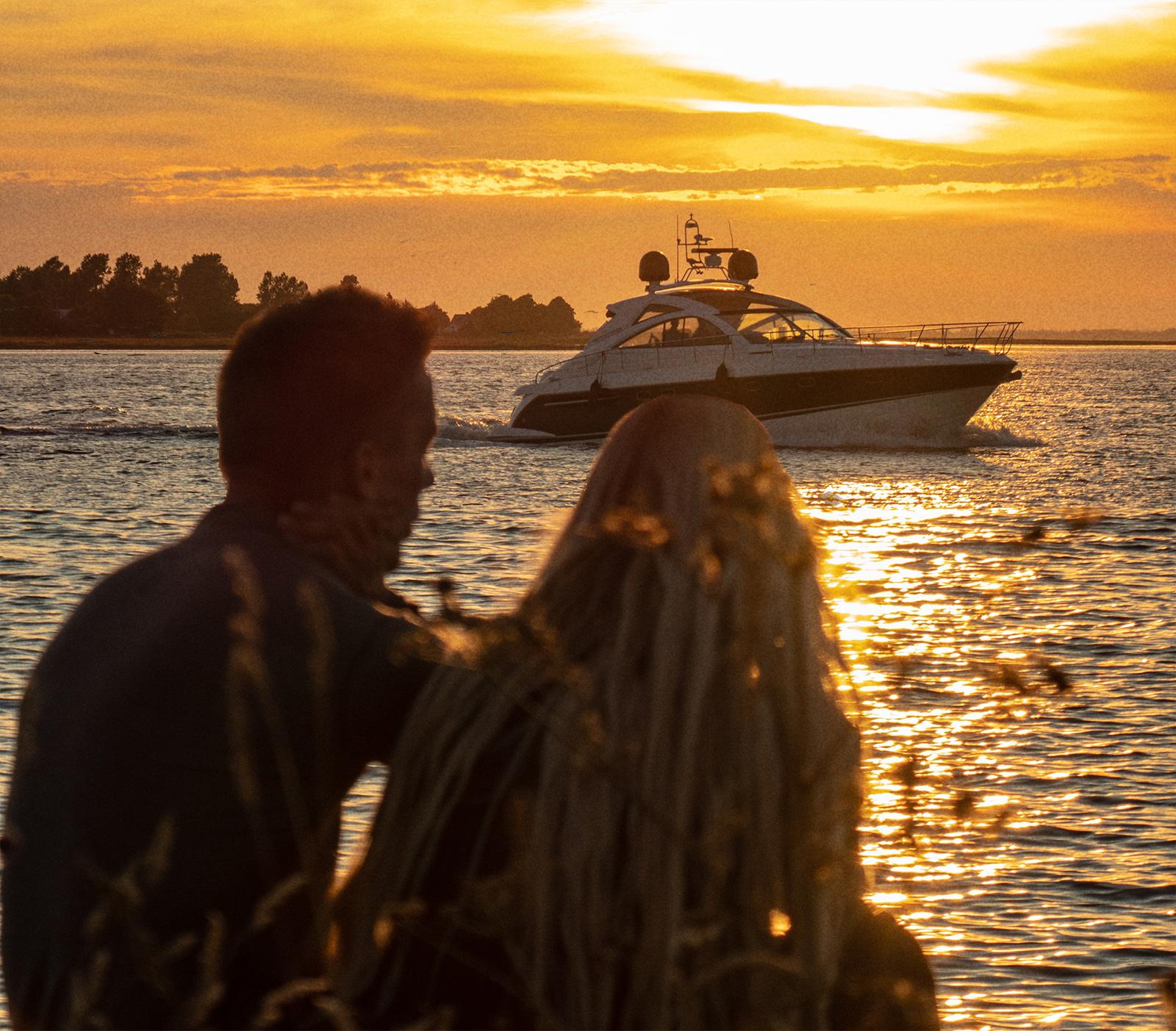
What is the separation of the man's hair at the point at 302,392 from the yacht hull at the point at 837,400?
91.1ft

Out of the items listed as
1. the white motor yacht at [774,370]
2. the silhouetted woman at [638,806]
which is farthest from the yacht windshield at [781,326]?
the silhouetted woman at [638,806]

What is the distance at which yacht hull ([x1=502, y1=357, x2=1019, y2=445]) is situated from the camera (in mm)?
31609

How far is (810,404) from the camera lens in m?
32.2

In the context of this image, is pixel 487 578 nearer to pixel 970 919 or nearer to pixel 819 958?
pixel 970 919

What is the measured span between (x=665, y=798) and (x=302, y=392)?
857 mm

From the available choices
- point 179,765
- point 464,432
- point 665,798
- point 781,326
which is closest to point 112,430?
point 464,432

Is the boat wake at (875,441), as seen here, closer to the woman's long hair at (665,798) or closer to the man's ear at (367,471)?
the man's ear at (367,471)

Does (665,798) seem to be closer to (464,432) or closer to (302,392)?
(302,392)

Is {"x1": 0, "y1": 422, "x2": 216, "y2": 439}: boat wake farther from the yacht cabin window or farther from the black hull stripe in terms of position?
the black hull stripe

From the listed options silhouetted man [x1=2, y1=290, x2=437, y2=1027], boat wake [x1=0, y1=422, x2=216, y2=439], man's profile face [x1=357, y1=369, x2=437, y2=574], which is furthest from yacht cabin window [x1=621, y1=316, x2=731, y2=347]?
silhouetted man [x1=2, y1=290, x2=437, y2=1027]

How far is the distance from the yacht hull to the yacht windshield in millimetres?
1008

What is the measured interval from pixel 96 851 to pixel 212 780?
166 mm

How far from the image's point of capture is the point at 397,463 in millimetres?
2316

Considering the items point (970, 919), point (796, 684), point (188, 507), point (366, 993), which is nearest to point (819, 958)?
point (796, 684)
